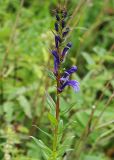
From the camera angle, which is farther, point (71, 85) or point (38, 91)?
point (38, 91)

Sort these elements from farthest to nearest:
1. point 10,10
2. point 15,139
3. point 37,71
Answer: point 10,10 < point 37,71 < point 15,139

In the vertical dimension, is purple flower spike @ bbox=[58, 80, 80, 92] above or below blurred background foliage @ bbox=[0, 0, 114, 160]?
above

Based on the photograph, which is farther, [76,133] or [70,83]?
[76,133]

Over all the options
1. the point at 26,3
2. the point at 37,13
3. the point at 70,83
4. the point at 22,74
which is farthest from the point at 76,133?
the point at 26,3

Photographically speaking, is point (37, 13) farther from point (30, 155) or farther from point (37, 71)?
point (30, 155)

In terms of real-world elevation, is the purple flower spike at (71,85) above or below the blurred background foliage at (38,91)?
above

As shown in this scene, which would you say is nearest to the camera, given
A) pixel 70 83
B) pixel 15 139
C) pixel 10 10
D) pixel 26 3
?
pixel 70 83

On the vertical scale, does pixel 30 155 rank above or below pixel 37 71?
below

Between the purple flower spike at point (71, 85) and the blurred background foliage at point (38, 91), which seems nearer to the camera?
the purple flower spike at point (71, 85)

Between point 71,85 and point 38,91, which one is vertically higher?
point 71,85

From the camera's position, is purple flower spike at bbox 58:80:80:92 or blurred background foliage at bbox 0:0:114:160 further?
blurred background foliage at bbox 0:0:114:160

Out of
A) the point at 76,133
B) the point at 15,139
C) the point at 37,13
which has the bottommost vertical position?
the point at 76,133
